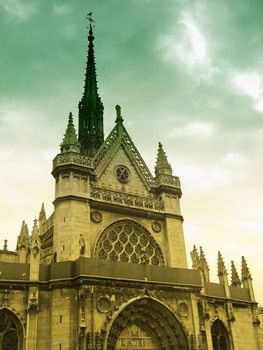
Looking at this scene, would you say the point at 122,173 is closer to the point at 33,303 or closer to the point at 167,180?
the point at 167,180

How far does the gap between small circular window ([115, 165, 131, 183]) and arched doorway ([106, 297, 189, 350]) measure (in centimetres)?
1148

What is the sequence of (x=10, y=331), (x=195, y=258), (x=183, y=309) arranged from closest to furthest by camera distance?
1. (x=10, y=331)
2. (x=183, y=309)
3. (x=195, y=258)

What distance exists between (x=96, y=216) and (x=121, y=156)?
689cm

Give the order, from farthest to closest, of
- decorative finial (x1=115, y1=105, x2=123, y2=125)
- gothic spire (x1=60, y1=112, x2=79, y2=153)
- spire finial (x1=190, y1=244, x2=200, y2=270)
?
1. decorative finial (x1=115, y1=105, x2=123, y2=125)
2. gothic spire (x1=60, y1=112, x2=79, y2=153)
3. spire finial (x1=190, y1=244, x2=200, y2=270)

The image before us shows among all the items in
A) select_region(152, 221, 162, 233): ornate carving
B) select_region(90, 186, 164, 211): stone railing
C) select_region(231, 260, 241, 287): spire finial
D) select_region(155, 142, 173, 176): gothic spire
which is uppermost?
select_region(155, 142, 173, 176): gothic spire

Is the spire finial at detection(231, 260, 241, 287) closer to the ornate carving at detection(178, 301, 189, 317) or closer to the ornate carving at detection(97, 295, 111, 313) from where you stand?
the ornate carving at detection(178, 301, 189, 317)

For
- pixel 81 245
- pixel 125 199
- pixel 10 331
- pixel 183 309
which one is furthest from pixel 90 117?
pixel 10 331

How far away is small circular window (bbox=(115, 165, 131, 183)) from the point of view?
33.6m

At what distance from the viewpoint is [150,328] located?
2559 centimetres

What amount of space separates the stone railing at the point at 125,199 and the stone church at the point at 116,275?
87mm

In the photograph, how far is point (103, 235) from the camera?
29.8m

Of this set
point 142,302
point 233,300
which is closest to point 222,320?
point 233,300

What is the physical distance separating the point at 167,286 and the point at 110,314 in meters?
4.39

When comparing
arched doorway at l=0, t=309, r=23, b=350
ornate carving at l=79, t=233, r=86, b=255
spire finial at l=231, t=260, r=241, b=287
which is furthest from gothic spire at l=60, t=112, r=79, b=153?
spire finial at l=231, t=260, r=241, b=287
